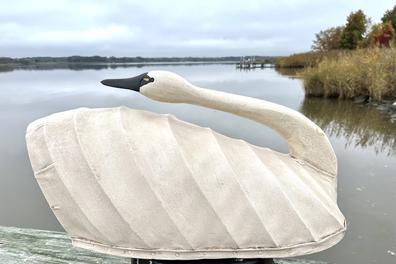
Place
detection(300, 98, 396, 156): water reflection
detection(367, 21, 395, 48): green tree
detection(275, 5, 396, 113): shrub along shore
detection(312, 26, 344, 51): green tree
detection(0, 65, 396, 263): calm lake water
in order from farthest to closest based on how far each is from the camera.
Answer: detection(312, 26, 344, 51): green tree < detection(367, 21, 395, 48): green tree < detection(275, 5, 396, 113): shrub along shore < detection(300, 98, 396, 156): water reflection < detection(0, 65, 396, 263): calm lake water

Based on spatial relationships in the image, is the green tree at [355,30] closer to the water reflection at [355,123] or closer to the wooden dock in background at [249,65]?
the wooden dock in background at [249,65]

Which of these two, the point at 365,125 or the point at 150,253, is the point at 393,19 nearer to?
the point at 365,125

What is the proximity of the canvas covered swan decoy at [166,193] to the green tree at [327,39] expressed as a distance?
46.9 meters

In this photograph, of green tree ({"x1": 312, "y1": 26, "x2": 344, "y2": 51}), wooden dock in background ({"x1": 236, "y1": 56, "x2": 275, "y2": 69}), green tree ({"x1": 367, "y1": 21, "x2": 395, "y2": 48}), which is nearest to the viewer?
green tree ({"x1": 367, "y1": 21, "x2": 395, "y2": 48})

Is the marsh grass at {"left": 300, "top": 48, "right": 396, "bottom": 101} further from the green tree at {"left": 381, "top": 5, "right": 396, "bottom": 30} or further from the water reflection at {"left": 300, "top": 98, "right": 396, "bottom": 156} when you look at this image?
the green tree at {"left": 381, "top": 5, "right": 396, "bottom": 30}

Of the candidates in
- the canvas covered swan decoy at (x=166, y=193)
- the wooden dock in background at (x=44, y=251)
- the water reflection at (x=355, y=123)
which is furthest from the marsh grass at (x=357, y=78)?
the canvas covered swan decoy at (x=166, y=193)

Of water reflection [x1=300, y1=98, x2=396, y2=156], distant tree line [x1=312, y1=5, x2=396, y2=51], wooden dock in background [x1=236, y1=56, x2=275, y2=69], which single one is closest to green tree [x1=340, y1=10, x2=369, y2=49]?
distant tree line [x1=312, y1=5, x2=396, y2=51]

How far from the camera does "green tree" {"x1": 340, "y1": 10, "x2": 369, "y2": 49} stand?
36728mm

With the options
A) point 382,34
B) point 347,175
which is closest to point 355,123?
point 347,175

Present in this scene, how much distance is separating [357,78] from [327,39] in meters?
38.4

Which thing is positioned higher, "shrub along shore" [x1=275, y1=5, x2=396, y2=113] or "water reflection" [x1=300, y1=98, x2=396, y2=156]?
"shrub along shore" [x1=275, y1=5, x2=396, y2=113]

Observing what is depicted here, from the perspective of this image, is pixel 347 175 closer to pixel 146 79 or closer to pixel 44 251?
pixel 44 251

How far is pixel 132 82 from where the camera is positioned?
1.46 metres

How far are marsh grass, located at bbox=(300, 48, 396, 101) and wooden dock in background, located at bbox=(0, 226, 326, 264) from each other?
10.6 m
